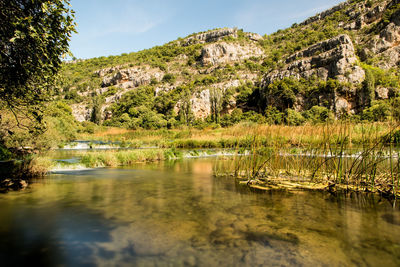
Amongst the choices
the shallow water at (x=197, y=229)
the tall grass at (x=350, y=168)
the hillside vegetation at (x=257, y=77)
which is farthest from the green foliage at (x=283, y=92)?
the shallow water at (x=197, y=229)

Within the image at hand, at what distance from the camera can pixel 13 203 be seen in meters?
5.04

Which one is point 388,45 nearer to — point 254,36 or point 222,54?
point 222,54

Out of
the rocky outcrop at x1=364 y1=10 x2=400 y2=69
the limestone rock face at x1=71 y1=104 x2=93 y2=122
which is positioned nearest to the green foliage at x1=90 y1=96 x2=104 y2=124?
the limestone rock face at x1=71 y1=104 x2=93 y2=122

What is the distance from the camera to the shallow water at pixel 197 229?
2795 millimetres

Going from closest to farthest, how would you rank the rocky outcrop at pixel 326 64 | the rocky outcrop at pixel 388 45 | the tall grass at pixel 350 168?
1. the tall grass at pixel 350 168
2. the rocky outcrop at pixel 326 64
3. the rocky outcrop at pixel 388 45

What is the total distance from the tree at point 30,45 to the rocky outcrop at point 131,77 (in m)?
87.7

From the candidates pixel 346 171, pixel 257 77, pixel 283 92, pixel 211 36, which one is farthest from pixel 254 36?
pixel 346 171

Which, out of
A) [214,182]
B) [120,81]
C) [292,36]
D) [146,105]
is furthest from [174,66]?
[214,182]

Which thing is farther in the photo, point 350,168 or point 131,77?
point 131,77

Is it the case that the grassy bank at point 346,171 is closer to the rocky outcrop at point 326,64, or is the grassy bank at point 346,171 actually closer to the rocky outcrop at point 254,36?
the rocky outcrop at point 326,64

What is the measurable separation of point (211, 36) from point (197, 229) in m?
120

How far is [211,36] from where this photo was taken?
368ft

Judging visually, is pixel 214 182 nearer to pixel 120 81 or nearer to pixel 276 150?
pixel 276 150

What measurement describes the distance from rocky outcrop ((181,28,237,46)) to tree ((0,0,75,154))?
110 metres
